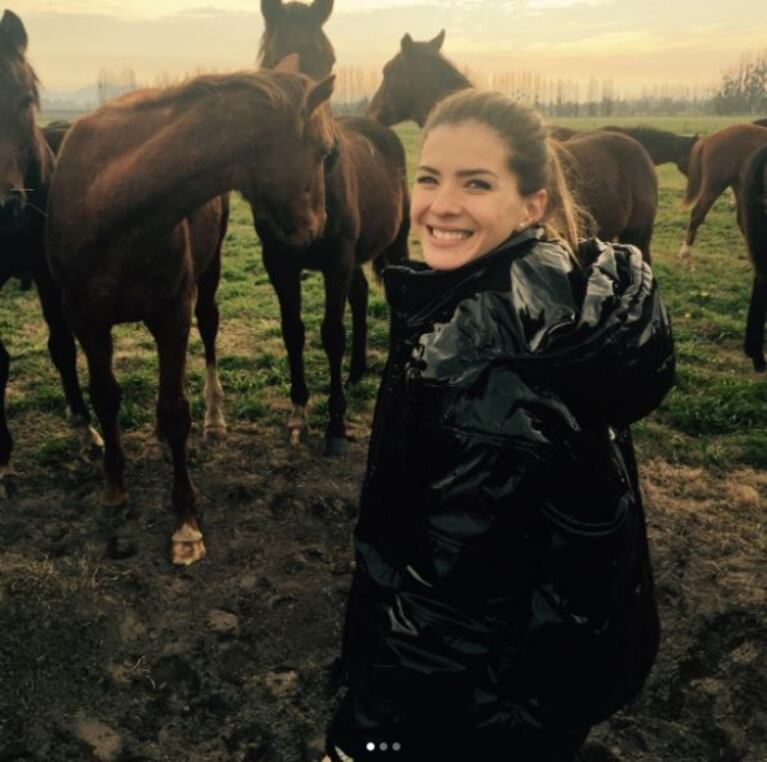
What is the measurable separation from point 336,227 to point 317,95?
141 centimetres

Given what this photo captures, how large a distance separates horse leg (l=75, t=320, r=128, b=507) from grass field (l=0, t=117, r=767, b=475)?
0.81 meters

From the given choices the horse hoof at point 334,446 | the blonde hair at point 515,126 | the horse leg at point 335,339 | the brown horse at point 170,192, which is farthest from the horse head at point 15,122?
the blonde hair at point 515,126

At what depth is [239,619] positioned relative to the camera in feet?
10.5

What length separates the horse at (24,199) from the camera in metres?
3.82

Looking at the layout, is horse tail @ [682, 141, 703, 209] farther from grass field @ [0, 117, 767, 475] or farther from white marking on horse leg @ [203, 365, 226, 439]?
white marking on horse leg @ [203, 365, 226, 439]

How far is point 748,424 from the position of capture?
206 inches

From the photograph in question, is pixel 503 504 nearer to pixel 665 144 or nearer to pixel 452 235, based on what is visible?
pixel 452 235

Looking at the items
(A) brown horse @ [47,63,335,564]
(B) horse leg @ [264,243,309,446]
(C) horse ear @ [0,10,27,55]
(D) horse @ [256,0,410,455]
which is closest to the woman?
(A) brown horse @ [47,63,335,564]

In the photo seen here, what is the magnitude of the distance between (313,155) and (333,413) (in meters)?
1.95

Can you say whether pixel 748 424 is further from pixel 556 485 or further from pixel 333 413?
pixel 556 485

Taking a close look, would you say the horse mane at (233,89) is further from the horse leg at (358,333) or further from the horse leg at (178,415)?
the horse leg at (358,333)

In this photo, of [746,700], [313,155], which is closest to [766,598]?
[746,700]

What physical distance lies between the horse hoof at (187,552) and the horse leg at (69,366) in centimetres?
139

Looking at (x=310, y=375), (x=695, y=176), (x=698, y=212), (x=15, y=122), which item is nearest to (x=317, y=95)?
(x=15, y=122)
